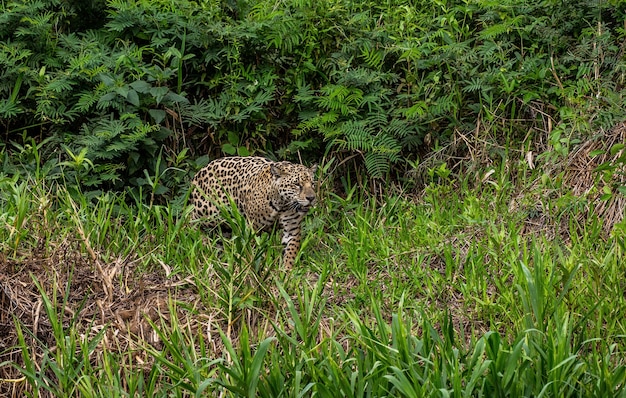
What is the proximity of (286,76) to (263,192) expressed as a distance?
1378 mm

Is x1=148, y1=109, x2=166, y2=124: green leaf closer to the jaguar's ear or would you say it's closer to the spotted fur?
the spotted fur

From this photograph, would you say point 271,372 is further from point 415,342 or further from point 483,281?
point 483,281

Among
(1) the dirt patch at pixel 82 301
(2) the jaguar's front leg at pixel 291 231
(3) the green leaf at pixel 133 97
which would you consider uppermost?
(3) the green leaf at pixel 133 97

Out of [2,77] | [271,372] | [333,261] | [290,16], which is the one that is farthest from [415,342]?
[2,77]

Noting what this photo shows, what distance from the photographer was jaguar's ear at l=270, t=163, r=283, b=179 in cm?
759

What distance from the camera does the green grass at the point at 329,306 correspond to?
4.83 meters

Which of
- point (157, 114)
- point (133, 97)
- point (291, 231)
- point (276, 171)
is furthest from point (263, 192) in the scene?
point (133, 97)

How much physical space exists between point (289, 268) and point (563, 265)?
208 centimetres

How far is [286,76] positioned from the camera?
870 cm

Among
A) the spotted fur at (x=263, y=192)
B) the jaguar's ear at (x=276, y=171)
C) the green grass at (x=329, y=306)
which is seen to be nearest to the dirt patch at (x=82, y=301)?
the green grass at (x=329, y=306)

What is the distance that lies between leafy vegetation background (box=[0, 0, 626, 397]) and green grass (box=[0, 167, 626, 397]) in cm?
2

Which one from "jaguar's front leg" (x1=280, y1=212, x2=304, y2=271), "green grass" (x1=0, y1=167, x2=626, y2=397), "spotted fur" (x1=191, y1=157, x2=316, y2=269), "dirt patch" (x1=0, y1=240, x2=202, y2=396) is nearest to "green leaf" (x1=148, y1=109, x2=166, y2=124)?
"spotted fur" (x1=191, y1=157, x2=316, y2=269)

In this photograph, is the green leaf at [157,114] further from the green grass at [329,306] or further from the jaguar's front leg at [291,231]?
the jaguar's front leg at [291,231]

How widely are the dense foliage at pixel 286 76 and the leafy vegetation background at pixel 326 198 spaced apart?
0.08 ft
